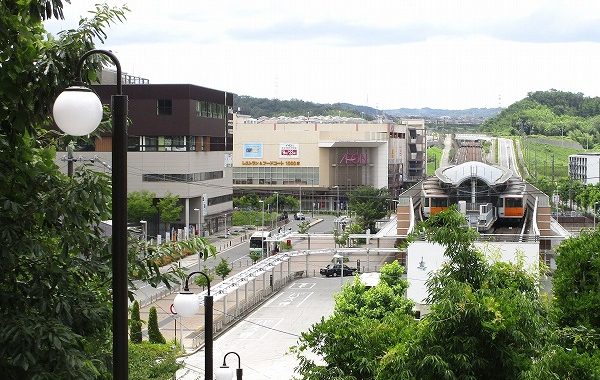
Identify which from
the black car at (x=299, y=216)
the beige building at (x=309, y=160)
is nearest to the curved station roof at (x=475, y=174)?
the black car at (x=299, y=216)

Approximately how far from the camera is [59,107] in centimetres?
466

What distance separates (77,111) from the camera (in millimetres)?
4637

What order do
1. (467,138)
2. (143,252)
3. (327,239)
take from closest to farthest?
(143,252) < (327,239) < (467,138)

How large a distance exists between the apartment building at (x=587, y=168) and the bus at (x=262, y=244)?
45.4 metres

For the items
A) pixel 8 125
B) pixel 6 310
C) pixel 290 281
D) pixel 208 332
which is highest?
pixel 8 125

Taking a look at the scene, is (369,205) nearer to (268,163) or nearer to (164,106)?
(164,106)

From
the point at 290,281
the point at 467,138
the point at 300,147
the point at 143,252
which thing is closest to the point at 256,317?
the point at 290,281

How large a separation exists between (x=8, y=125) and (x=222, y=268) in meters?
36.3

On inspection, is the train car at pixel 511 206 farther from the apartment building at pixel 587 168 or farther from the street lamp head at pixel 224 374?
the apartment building at pixel 587 168

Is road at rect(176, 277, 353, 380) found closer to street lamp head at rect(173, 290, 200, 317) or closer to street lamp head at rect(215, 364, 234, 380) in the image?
street lamp head at rect(215, 364, 234, 380)

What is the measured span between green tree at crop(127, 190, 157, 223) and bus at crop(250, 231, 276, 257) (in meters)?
6.31

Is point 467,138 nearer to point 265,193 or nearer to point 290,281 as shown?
point 265,193

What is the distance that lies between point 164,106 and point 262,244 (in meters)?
11.2

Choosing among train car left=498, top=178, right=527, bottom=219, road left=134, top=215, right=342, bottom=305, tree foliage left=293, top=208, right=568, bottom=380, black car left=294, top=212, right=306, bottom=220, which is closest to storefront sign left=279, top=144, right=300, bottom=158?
black car left=294, top=212, right=306, bottom=220
